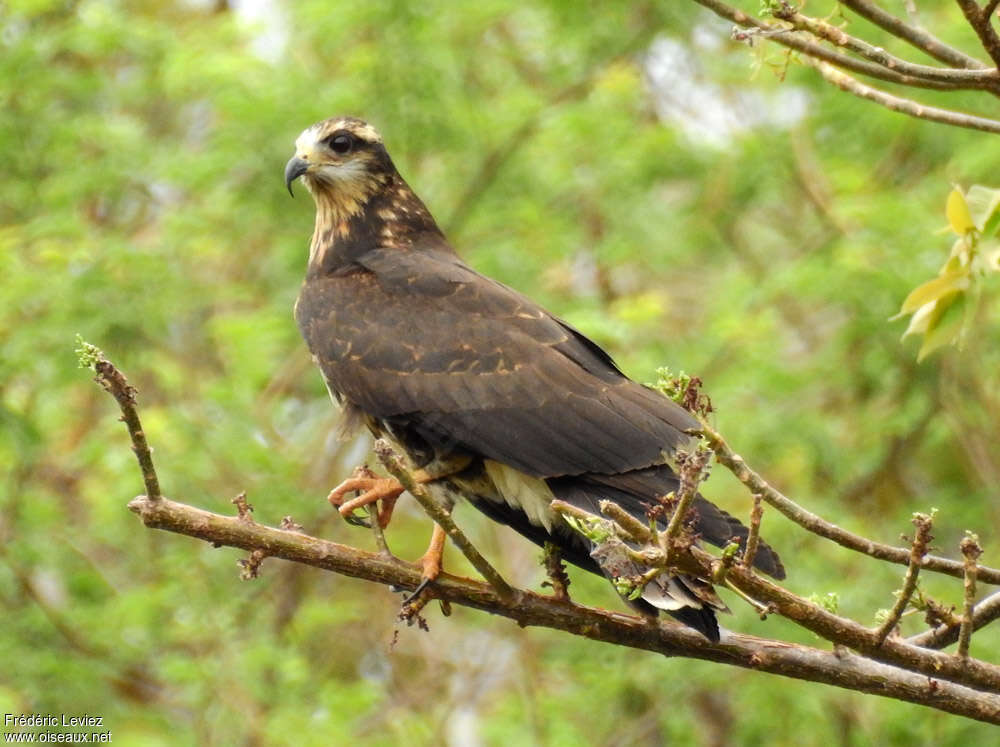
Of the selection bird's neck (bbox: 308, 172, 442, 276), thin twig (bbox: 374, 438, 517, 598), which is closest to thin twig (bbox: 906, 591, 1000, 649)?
thin twig (bbox: 374, 438, 517, 598)

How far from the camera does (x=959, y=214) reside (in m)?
2.48

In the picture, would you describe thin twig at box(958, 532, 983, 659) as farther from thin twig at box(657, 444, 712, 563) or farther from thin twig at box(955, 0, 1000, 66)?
thin twig at box(955, 0, 1000, 66)

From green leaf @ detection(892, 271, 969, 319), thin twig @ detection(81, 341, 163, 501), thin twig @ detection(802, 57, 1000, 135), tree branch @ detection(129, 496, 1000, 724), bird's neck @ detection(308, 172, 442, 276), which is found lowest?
tree branch @ detection(129, 496, 1000, 724)

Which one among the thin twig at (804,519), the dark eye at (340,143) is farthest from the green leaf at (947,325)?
the dark eye at (340,143)

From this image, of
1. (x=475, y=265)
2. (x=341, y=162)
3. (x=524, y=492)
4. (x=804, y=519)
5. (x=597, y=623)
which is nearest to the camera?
(x=804, y=519)

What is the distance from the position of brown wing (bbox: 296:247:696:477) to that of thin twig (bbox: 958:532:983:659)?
1.25m

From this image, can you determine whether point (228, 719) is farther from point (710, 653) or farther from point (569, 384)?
point (710, 653)

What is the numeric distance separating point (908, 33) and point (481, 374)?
1.91 meters

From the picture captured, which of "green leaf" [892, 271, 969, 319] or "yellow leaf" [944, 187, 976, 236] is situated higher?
"yellow leaf" [944, 187, 976, 236]

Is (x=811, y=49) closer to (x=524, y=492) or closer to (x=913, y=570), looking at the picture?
(x=913, y=570)

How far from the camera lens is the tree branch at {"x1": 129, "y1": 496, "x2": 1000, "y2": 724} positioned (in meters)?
3.22

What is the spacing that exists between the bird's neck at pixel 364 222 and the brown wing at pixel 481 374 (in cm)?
39

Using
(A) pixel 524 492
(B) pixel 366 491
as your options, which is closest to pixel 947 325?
(A) pixel 524 492

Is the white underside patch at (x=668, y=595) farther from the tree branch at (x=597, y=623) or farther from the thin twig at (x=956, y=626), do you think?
the thin twig at (x=956, y=626)
